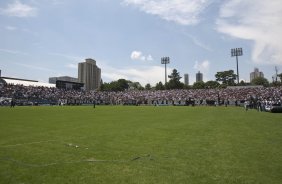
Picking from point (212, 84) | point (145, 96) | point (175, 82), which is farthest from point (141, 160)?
point (212, 84)

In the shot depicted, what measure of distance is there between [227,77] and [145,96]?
77.5 metres

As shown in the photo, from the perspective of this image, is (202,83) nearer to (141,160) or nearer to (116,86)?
(116,86)

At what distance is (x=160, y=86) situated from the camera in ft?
453

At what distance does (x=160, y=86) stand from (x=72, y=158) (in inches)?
5113

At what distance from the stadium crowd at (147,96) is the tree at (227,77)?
7354cm

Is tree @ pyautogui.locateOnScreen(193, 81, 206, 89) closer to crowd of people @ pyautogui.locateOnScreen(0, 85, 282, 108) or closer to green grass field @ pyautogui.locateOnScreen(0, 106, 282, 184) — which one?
crowd of people @ pyautogui.locateOnScreen(0, 85, 282, 108)

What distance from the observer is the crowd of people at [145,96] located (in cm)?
6594

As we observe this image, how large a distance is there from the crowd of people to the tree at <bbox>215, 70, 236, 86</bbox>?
7352cm

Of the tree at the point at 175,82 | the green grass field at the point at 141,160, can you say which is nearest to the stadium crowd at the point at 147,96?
the tree at the point at 175,82

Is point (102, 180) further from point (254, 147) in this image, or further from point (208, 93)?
point (208, 93)

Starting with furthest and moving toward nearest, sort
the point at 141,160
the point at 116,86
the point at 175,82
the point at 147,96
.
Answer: the point at 116,86
the point at 175,82
the point at 147,96
the point at 141,160

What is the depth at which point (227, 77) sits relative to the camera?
150750 mm

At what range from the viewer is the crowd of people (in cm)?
6594

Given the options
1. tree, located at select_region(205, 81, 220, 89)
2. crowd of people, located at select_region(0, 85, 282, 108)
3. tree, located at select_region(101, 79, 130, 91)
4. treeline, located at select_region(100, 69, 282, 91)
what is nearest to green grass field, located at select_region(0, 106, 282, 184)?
crowd of people, located at select_region(0, 85, 282, 108)
